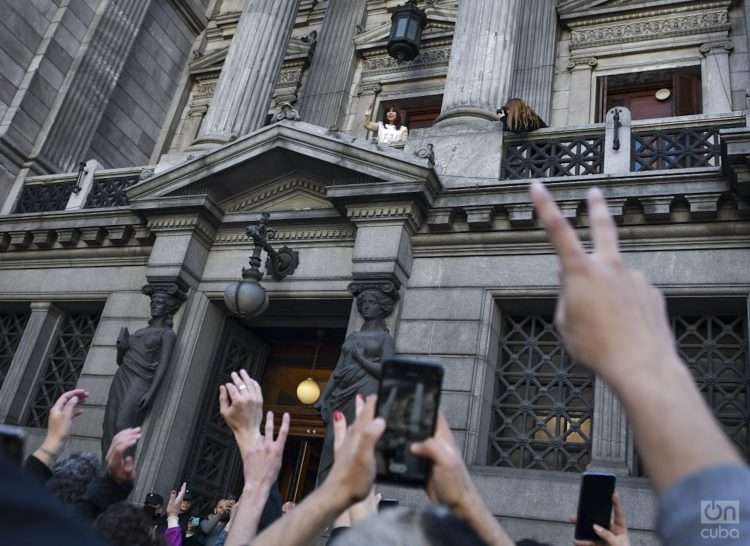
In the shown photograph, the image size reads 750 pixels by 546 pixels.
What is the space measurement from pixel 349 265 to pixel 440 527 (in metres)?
9.43

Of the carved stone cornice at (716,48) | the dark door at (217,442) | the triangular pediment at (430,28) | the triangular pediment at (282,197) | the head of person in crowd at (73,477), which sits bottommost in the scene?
the head of person in crowd at (73,477)

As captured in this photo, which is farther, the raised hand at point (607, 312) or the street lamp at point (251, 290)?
the street lamp at point (251, 290)

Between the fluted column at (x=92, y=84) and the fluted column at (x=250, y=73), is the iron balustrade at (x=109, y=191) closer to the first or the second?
the fluted column at (x=250, y=73)

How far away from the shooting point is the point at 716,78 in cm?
1384

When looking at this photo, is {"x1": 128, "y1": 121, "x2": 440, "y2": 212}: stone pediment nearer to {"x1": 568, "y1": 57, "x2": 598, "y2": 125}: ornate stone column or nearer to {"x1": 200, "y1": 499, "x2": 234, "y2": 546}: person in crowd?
{"x1": 200, "y1": 499, "x2": 234, "y2": 546}: person in crowd

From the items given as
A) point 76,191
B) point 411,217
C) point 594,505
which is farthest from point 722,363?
point 76,191

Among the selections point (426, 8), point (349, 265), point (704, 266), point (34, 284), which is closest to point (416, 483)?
point (704, 266)

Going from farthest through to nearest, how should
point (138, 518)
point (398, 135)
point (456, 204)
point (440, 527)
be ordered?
point (398, 135) < point (456, 204) < point (138, 518) < point (440, 527)

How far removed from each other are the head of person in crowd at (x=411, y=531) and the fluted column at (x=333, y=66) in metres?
15.4

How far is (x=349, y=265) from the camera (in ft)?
35.9

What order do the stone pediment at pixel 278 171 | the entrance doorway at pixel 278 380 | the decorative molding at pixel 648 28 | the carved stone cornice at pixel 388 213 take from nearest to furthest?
1. the carved stone cornice at pixel 388 213
2. the stone pediment at pixel 278 171
3. the entrance doorway at pixel 278 380
4. the decorative molding at pixel 648 28

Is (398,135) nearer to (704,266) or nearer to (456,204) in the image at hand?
(456,204)

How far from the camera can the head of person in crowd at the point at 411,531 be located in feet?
4.93

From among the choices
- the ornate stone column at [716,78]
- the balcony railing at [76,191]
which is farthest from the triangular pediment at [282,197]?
the ornate stone column at [716,78]
